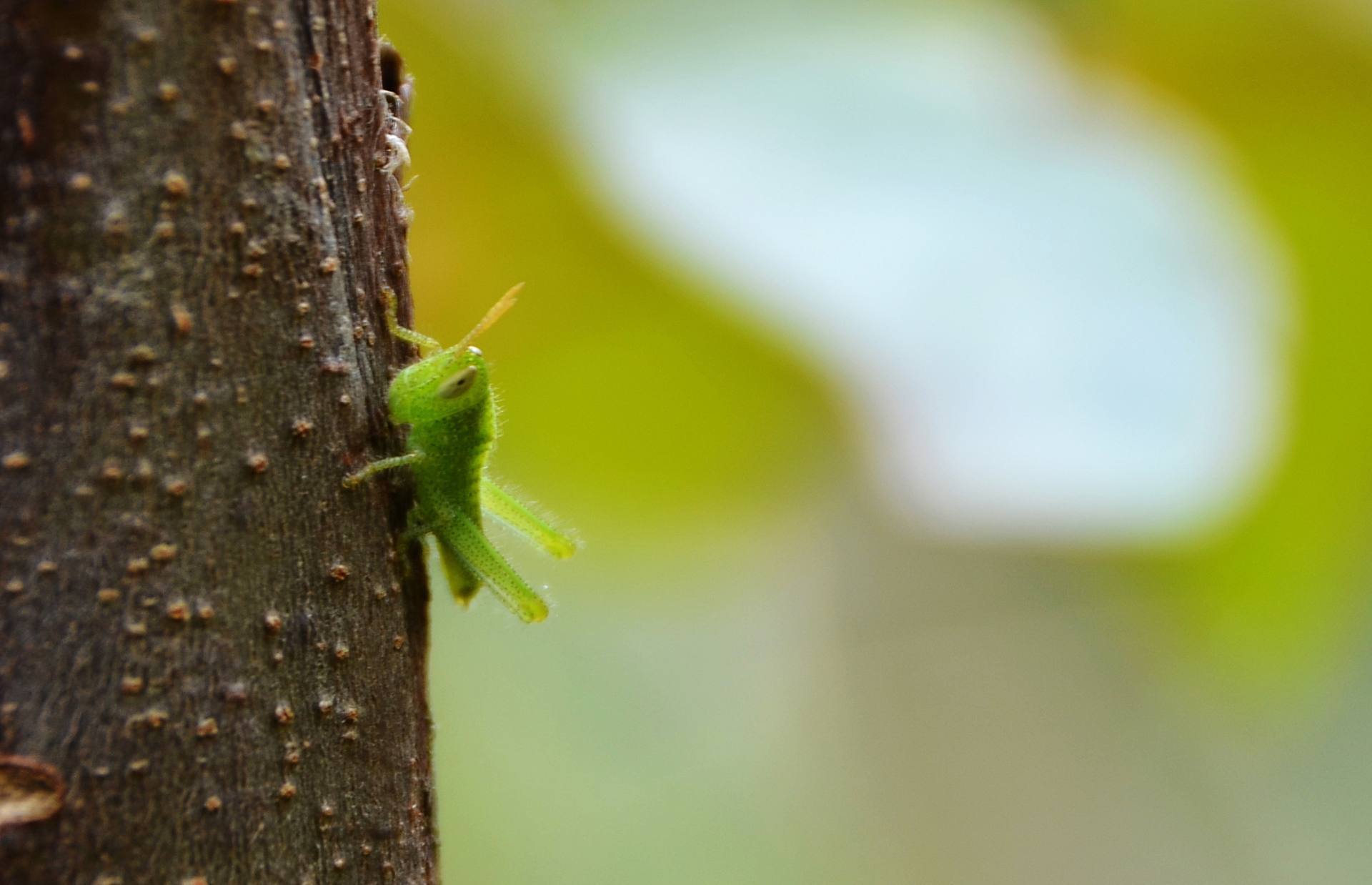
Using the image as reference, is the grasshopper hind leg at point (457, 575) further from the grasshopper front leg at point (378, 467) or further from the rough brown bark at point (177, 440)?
the rough brown bark at point (177, 440)

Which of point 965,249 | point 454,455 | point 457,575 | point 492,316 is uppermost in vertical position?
point 965,249

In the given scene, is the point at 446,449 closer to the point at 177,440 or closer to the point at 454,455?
the point at 454,455

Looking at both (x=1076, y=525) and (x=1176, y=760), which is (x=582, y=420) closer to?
(x=1076, y=525)

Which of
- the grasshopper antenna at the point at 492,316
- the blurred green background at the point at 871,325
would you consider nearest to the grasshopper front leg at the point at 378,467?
the grasshopper antenna at the point at 492,316

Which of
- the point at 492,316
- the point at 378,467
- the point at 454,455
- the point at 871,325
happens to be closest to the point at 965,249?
the point at 871,325

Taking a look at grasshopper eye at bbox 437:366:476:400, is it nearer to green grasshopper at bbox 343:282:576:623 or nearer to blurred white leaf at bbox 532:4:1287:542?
green grasshopper at bbox 343:282:576:623

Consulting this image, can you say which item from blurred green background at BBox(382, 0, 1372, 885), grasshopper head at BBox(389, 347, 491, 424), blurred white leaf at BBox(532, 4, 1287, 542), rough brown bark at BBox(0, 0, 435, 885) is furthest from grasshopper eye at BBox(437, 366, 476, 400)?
blurred white leaf at BBox(532, 4, 1287, 542)
